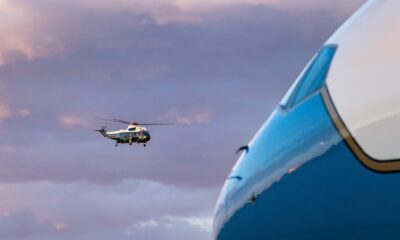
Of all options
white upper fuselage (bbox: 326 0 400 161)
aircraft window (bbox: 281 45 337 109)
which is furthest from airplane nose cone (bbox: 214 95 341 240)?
white upper fuselage (bbox: 326 0 400 161)

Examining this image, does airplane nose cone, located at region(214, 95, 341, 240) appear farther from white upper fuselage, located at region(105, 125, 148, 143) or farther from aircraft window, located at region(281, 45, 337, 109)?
white upper fuselage, located at region(105, 125, 148, 143)

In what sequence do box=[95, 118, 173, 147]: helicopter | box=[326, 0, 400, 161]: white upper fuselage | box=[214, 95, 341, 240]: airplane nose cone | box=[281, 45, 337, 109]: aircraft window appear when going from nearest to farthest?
box=[326, 0, 400, 161]: white upper fuselage
box=[214, 95, 341, 240]: airplane nose cone
box=[281, 45, 337, 109]: aircraft window
box=[95, 118, 173, 147]: helicopter

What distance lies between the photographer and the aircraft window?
10.3m

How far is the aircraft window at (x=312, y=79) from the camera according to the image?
10.3m

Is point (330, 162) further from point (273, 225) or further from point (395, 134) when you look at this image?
point (273, 225)

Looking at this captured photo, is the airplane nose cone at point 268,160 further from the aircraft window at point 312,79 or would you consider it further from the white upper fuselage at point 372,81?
A: the white upper fuselage at point 372,81

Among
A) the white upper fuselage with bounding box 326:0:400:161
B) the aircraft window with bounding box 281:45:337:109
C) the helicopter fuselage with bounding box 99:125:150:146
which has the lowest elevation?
the white upper fuselage with bounding box 326:0:400:161

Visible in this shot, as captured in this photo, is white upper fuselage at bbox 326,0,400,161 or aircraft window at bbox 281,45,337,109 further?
aircraft window at bbox 281,45,337,109

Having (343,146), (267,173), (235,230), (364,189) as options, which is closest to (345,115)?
(343,146)

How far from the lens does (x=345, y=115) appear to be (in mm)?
9078

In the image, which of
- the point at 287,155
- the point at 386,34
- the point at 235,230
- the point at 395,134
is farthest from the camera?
the point at 235,230

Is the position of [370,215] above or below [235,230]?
below

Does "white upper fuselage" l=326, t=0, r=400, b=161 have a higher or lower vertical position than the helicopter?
lower

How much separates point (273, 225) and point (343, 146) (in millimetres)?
2225
